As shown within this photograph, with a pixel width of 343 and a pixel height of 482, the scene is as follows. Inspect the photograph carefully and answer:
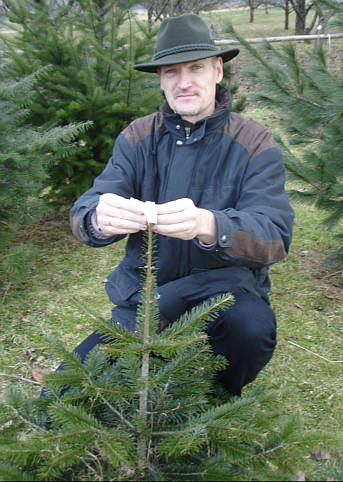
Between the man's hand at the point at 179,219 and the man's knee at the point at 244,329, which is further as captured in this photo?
the man's knee at the point at 244,329

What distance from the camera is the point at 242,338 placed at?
2172 mm

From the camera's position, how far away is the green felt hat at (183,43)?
2307 mm

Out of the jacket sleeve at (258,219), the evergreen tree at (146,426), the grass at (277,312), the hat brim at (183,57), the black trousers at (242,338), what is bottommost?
the grass at (277,312)

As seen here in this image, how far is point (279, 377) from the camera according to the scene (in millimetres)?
2949

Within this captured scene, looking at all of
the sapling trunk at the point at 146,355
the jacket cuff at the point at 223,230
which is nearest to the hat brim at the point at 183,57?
the jacket cuff at the point at 223,230

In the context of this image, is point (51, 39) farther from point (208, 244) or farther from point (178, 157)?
point (208, 244)

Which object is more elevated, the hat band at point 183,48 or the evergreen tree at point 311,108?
the hat band at point 183,48

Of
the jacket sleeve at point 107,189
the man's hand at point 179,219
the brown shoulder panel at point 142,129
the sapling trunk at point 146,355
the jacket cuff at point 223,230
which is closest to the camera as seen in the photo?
the sapling trunk at point 146,355

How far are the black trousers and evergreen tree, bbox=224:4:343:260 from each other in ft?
5.62

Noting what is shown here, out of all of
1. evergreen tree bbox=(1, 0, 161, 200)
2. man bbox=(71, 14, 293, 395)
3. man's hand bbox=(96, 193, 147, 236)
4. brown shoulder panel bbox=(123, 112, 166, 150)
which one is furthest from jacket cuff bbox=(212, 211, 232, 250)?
evergreen tree bbox=(1, 0, 161, 200)

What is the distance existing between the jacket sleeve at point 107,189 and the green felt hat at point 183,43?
17.0 inches

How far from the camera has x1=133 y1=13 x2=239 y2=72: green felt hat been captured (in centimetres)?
231

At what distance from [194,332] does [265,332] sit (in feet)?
2.81

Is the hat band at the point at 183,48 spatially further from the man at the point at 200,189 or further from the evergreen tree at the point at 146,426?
the evergreen tree at the point at 146,426
